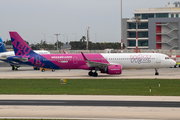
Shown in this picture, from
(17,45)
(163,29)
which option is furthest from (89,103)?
(163,29)

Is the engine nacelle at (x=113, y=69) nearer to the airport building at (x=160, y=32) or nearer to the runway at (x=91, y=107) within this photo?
the runway at (x=91, y=107)

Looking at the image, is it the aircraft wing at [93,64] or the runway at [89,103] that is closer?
the runway at [89,103]

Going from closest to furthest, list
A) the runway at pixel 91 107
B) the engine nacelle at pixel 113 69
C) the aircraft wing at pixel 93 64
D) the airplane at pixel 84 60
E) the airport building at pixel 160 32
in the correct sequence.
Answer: the runway at pixel 91 107 → the engine nacelle at pixel 113 69 → the aircraft wing at pixel 93 64 → the airplane at pixel 84 60 → the airport building at pixel 160 32

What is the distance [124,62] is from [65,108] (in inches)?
1126

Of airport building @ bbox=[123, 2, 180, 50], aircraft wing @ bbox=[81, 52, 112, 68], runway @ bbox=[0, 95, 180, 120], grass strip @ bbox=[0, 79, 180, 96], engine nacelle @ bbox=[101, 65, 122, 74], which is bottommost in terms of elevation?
runway @ bbox=[0, 95, 180, 120]

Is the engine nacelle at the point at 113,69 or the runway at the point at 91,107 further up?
the engine nacelle at the point at 113,69

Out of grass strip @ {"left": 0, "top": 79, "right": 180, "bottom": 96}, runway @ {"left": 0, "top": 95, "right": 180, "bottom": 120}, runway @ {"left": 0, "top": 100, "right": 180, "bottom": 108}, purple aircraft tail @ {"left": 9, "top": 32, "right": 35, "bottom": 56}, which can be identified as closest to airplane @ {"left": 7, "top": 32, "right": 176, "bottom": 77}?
purple aircraft tail @ {"left": 9, "top": 32, "right": 35, "bottom": 56}

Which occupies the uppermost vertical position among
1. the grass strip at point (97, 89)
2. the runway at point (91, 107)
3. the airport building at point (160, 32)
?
the airport building at point (160, 32)

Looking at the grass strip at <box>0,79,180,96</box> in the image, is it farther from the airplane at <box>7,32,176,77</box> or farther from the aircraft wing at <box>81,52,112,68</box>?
the airplane at <box>7,32,176,77</box>

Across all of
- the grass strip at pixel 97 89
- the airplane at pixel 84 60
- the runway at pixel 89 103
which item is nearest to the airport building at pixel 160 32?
the airplane at pixel 84 60

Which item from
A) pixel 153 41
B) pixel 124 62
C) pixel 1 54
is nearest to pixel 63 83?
pixel 124 62

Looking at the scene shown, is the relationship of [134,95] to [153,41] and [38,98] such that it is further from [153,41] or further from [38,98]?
[153,41]

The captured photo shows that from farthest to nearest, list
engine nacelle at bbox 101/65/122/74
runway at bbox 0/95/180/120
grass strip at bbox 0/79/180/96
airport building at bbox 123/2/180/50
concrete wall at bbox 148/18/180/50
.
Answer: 1. airport building at bbox 123/2/180/50
2. concrete wall at bbox 148/18/180/50
3. engine nacelle at bbox 101/65/122/74
4. grass strip at bbox 0/79/180/96
5. runway at bbox 0/95/180/120

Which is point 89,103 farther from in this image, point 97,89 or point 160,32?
point 160,32
